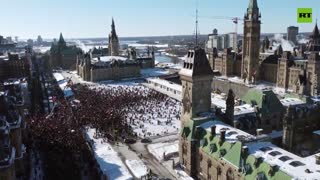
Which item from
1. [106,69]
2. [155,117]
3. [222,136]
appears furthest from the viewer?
[106,69]

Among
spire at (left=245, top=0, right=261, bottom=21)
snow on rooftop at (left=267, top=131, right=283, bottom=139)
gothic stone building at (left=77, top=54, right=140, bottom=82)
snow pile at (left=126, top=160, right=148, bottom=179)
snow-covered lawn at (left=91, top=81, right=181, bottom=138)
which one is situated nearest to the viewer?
snow pile at (left=126, top=160, right=148, bottom=179)

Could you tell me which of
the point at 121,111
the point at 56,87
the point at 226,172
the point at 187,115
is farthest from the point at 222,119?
the point at 56,87

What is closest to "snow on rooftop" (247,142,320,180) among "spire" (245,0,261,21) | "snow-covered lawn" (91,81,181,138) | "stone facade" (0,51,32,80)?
"snow-covered lawn" (91,81,181,138)

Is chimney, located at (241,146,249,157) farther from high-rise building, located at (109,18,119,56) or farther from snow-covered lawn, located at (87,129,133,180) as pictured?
high-rise building, located at (109,18,119,56)

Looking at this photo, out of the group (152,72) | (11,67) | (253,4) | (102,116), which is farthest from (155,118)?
(152,72)

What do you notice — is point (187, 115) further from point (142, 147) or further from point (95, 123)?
point (95, 123)

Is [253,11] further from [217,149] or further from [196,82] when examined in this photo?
[217,149]
